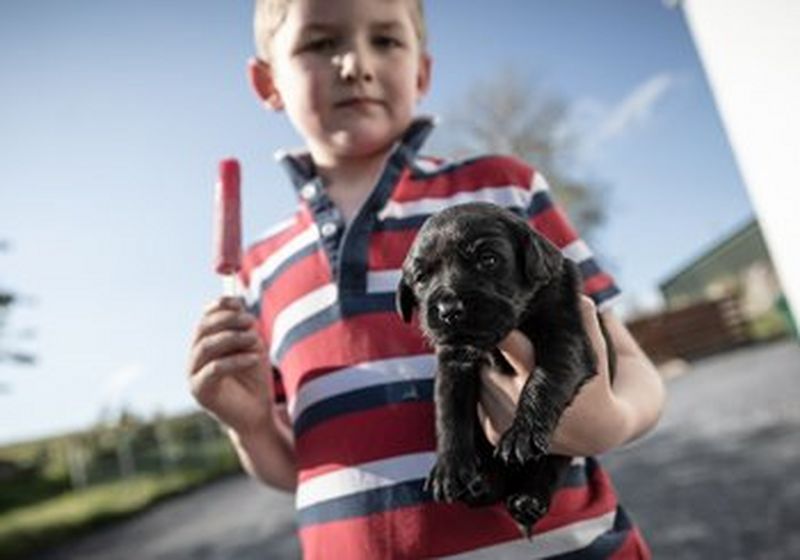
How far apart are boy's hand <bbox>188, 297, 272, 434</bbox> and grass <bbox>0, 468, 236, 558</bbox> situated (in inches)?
444

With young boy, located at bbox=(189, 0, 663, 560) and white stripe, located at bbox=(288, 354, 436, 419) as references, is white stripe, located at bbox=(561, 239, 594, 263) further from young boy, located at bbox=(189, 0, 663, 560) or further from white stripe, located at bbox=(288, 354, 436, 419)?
white stripe, located at bbox=(288, 354, 436, 419)

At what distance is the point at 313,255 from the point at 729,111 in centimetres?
129

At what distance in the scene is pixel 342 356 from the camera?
3.69 ft

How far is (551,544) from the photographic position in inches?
43.2

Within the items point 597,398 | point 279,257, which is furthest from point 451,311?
point 279,257

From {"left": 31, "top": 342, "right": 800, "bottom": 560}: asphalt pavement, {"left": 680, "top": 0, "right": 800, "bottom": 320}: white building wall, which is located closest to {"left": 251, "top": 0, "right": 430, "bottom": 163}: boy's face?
{"left": 680, "top": 0, "right": 800, "bottom": 320}: white building wall

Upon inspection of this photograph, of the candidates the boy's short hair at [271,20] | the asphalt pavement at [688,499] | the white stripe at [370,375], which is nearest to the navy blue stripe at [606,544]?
the white stripe at [370,375]

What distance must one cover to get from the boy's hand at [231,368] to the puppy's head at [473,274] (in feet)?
1.89

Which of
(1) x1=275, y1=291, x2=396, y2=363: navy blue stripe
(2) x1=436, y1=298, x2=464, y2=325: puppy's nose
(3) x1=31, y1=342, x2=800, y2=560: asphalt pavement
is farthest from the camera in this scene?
(3) x1=31, y1=342, x2=800, y2=560: asphalt pavement

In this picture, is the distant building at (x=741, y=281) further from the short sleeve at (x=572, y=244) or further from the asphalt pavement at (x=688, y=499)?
the short sleeve at (x=572, y=244)

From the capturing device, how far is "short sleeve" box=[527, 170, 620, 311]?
1.17m

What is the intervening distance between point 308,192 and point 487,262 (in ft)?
2.35

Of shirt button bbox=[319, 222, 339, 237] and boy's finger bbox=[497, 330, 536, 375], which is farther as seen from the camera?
shirt button bbox=[319, 222, 339, 237]

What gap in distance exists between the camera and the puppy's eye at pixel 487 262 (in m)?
0.60
